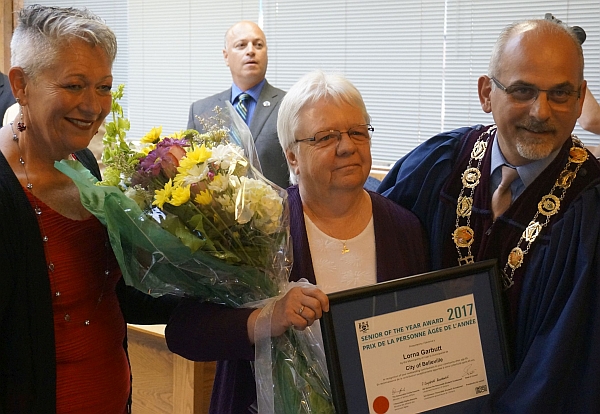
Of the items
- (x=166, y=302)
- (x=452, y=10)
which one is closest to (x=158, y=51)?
(x=452, y=10)

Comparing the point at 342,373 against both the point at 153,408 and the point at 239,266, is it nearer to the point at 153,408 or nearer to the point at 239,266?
the point at 239,266

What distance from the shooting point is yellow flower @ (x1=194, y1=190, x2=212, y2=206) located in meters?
1.57

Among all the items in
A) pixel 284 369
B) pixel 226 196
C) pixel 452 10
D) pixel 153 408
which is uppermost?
pixel 452 10

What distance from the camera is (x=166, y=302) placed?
202 centimetres

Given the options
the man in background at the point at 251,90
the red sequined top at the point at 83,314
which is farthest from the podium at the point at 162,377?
the man in background at the point at 251,90

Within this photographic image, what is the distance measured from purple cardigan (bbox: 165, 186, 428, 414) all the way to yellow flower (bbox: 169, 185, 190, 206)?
35 centimetres

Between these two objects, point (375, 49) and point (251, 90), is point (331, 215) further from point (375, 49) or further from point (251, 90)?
point (375, 49)

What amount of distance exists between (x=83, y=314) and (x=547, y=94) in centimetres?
128

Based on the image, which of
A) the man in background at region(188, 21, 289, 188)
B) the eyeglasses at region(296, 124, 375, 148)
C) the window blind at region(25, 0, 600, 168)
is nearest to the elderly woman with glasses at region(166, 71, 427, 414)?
the eyeglasses at region(296, 124, 375, 148)

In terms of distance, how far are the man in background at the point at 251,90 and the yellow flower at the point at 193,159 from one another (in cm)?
310

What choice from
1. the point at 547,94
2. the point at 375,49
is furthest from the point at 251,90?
the point at 547,94

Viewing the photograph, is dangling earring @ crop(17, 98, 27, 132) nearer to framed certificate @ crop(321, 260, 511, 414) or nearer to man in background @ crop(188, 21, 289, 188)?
framed certificate @ crop(321, 260, 511, 414)

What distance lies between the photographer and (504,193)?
2.04 meters

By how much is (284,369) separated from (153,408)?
61.5 inches
